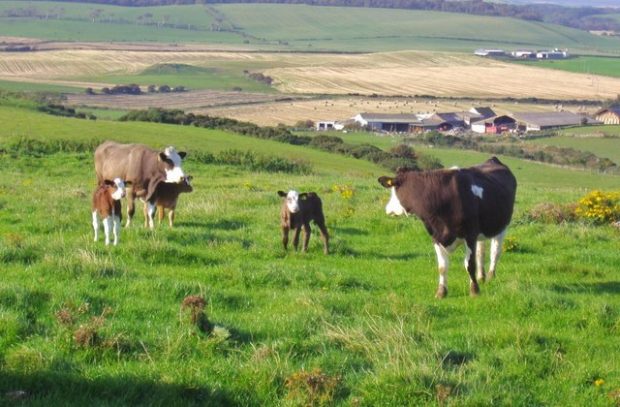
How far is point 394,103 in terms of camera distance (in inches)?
4872

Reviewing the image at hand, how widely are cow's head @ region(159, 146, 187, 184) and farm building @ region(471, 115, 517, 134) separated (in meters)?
81.9

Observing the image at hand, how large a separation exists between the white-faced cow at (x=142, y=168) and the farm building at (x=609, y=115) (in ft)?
300

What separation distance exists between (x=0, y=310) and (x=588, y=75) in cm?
16757

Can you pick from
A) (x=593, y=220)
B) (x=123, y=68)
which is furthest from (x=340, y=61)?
(x=593, y=220)

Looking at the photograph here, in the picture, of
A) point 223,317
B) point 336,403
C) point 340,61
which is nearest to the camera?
point 336,403

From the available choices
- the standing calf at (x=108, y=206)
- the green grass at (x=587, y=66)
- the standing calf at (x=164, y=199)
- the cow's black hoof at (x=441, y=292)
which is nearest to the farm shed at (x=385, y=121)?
the standing calf at (x=164, y=199)

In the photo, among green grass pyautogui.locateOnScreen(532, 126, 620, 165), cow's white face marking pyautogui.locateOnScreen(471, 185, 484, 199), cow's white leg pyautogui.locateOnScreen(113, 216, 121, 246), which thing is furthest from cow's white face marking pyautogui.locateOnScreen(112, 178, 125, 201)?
green grass pyautogui.locateOnScreen(532, 126, 620, 165)

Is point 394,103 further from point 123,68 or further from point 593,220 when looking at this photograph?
point 593,220

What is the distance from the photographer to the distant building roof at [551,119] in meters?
100

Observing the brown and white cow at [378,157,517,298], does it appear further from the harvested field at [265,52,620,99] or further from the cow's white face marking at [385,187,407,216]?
the harvested field at [265,52,620,99]

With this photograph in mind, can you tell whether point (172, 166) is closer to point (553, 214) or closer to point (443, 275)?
point (443, 275)

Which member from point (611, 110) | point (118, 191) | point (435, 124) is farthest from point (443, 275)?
point (611, 110)

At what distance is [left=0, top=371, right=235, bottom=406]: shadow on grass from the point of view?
28.0 feet

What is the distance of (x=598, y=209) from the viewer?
21812mm
